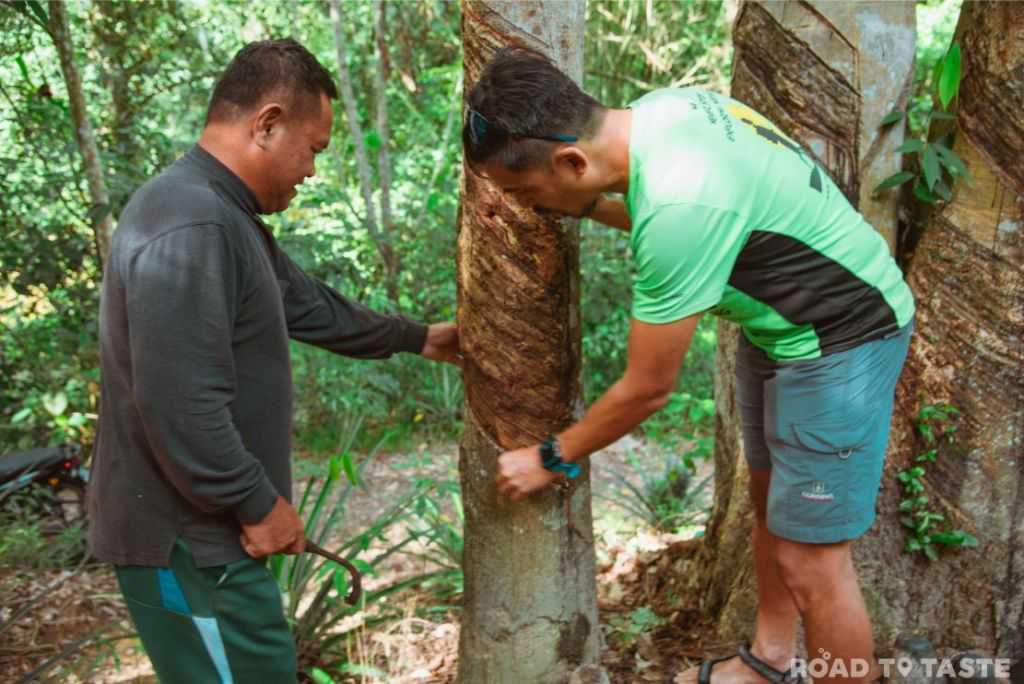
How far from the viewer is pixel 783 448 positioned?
2.18m

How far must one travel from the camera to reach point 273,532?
1953 millimetres

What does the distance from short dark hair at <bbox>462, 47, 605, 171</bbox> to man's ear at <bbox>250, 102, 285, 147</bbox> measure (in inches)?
17.8

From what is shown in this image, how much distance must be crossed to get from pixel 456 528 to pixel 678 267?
3.58 metres

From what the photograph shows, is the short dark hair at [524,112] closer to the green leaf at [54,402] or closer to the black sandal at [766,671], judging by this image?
the black sandal at [766,671]

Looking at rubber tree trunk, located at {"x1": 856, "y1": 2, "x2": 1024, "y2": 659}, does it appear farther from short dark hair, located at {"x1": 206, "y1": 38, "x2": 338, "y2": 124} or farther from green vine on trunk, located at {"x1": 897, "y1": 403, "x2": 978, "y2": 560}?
short dark hair, located at {"x1": 206, "y1": 38, "x2": 338, "y2": 124}

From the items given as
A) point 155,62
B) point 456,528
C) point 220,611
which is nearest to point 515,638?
point 220,611

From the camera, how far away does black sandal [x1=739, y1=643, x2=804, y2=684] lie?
2.61 meters

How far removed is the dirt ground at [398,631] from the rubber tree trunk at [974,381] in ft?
2.67

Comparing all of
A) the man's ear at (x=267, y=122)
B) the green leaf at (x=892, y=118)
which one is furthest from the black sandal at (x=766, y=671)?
the man's ear at (x=267, y=122)

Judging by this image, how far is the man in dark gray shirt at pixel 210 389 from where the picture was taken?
1.76m

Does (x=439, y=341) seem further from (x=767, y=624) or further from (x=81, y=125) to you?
(x=81, y=125)

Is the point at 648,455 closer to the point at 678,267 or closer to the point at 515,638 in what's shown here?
the point at 515,638

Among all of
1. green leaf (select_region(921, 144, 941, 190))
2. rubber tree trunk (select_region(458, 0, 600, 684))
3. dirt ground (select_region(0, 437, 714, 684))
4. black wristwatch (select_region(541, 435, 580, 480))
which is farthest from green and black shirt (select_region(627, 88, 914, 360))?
dirt ground (select_region(0, 437, 714, 684))

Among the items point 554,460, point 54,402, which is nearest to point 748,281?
point 554,460
